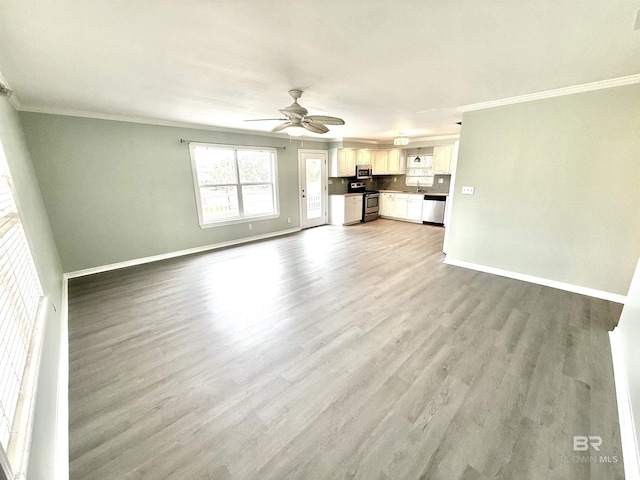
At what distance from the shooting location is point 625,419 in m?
1.56

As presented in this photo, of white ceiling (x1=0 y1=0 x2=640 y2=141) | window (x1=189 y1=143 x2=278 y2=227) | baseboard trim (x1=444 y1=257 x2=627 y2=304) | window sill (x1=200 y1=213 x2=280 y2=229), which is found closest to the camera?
white ceiling (x1=0 y1=0 x2=640 y2=141)

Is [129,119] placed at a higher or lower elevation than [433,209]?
higher

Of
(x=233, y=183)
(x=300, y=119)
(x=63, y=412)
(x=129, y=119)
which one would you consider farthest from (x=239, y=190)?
(x=63, y=412)

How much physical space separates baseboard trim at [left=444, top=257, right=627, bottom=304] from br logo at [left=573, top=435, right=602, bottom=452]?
2.23m

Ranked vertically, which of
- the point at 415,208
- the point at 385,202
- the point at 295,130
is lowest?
the point at 415,208

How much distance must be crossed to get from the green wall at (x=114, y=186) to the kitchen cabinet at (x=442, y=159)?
515 centimetres

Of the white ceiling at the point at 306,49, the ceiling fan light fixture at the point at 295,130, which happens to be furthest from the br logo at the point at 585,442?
the ceiling fan light fixture at the point at 295,130

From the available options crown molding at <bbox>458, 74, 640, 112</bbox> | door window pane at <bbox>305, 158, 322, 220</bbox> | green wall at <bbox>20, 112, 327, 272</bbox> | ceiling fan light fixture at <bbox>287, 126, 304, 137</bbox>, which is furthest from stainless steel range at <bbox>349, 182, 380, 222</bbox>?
ceiling fan light fixture at <bbox>287, 126, 304, 137</bbox>

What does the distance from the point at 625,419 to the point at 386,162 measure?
744 cm

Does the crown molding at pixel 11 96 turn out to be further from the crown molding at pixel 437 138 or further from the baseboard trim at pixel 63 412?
the crown molding at pixel 437 138

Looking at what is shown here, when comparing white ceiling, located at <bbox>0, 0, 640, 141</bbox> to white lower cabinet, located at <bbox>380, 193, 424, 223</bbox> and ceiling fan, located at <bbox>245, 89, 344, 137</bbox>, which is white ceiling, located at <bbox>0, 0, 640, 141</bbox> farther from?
white lower cabinet, located at <bbox>380, 193, 424, 223</bbox>

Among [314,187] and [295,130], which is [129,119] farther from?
[314,187]

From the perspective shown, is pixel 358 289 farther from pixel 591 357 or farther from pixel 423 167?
pixel 423 167

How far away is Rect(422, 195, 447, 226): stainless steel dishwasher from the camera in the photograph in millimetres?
6977
